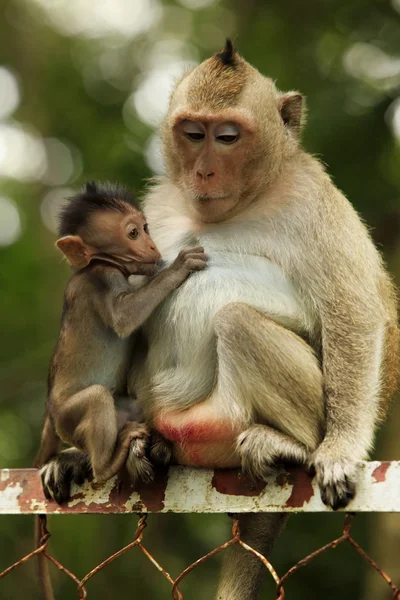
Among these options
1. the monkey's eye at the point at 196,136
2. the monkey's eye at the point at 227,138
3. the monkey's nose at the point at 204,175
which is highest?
the monkey's eye at the point at 227,138

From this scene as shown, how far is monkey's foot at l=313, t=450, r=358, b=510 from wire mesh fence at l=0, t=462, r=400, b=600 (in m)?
0.04

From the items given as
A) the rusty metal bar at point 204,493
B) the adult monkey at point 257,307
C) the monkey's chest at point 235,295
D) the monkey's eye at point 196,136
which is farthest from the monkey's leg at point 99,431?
the monkey's eye at point 196,136

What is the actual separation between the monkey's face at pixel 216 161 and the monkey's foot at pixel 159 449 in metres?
1.12

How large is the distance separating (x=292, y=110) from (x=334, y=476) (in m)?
2.18

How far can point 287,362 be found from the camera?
13.1 feet

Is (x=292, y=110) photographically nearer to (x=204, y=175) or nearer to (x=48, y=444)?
(x=204, y=175)

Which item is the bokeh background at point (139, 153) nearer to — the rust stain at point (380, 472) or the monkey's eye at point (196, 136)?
the monkey's eye at point (196, 136)

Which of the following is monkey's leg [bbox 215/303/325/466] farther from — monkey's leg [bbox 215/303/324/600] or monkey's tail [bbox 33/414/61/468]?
monkey's tail [bbox 33/414/61/468]

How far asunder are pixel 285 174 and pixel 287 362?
1093 millimetres

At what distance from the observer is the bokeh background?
8547mm

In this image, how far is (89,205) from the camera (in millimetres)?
4387

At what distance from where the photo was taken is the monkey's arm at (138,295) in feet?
13.5

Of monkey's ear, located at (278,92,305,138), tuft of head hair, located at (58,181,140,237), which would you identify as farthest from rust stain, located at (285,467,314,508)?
monkey's ear, located at (278,92,305,138)

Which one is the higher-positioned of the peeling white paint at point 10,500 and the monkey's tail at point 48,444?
the peeling white paint at point 10,500
